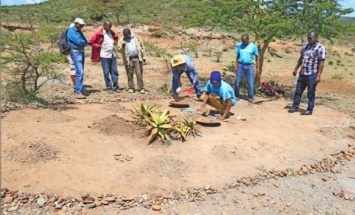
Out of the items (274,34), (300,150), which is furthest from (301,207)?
(274,34)

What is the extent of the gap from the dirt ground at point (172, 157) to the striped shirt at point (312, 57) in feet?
3.02

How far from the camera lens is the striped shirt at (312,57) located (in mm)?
7750

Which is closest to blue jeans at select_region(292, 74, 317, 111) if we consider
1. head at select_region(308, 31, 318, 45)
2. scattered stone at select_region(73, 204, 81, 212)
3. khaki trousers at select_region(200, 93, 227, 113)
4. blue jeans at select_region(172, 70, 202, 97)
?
head at select_region(308, 31, 318, 45)

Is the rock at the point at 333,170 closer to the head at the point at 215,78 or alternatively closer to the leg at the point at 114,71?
the head at the point at 215,78

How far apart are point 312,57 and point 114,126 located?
154 inches

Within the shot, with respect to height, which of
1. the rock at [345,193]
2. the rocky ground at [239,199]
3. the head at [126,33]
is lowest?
the rock at [345,193]

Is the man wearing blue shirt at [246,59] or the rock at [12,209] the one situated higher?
the man wearing blue shirt at [246,59]

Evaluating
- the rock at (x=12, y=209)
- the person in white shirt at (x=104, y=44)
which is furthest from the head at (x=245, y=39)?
the rock at (x=12, y=209)

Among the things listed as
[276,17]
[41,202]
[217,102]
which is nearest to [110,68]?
[217,102]

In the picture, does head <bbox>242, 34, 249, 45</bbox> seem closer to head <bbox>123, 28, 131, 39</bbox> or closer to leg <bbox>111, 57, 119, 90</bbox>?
head <bbox>123, 28, 131, 39</bbox>

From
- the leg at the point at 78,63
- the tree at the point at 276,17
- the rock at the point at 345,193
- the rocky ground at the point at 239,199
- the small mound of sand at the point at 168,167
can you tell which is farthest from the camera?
the tree at the point at 276,17

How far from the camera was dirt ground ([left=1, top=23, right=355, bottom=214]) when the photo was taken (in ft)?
16.0

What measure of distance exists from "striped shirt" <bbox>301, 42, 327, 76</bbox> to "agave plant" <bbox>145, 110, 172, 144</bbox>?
3103mm

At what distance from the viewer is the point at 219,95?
23.7ft
